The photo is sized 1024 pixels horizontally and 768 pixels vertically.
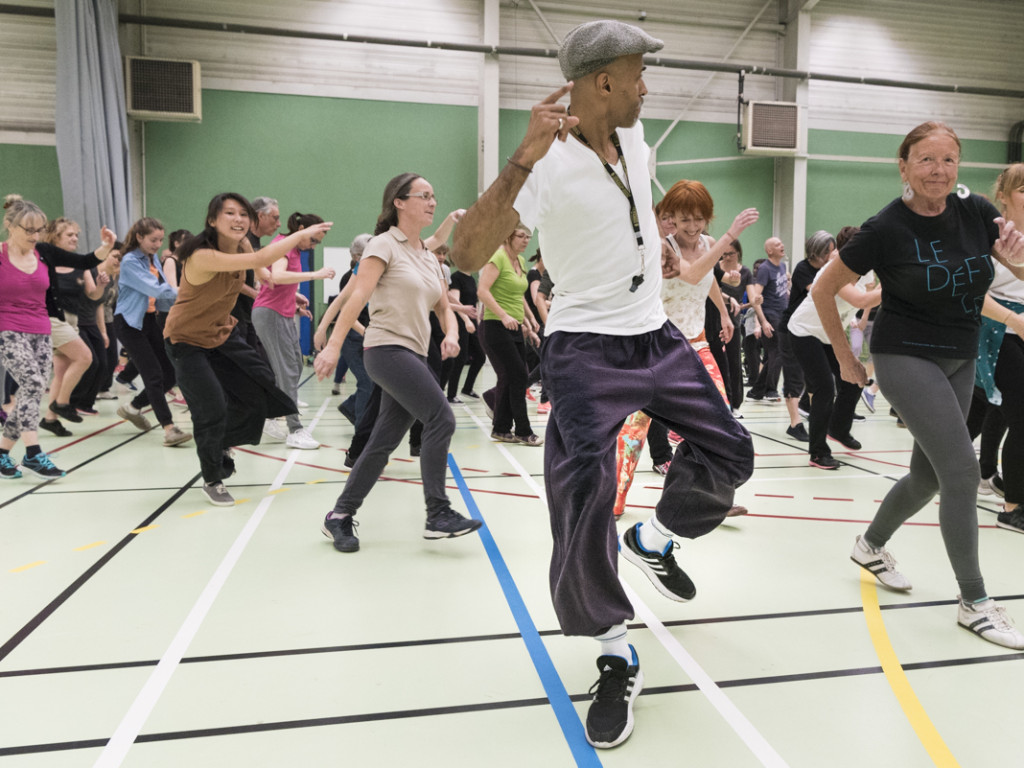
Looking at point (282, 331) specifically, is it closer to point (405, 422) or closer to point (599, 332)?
point (405, 422)

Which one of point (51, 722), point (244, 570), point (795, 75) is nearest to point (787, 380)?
point (244, 570)

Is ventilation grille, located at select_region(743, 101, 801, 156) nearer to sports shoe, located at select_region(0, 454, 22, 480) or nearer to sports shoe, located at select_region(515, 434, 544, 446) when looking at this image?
sports shoe, located at select_region(515, 434, 544, 446)

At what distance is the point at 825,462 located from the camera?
5254 mm

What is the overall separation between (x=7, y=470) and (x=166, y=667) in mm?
3377

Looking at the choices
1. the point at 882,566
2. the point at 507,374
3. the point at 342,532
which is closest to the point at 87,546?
the point at 342,532

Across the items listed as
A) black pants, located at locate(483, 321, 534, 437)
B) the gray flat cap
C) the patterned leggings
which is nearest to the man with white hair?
the gray flat cap

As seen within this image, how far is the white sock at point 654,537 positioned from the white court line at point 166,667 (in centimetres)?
148

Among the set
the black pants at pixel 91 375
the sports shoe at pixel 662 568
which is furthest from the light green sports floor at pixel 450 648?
the black pants at pixel 91 375

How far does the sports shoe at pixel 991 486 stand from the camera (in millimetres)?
4395

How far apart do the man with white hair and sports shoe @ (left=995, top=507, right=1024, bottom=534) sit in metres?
2.37

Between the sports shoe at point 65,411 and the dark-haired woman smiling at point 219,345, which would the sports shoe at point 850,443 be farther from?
the sports shoe at point 65,411

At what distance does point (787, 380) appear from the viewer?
6.53m

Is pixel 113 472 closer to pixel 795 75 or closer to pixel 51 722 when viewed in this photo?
pixel 51 722

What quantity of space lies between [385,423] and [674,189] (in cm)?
182
